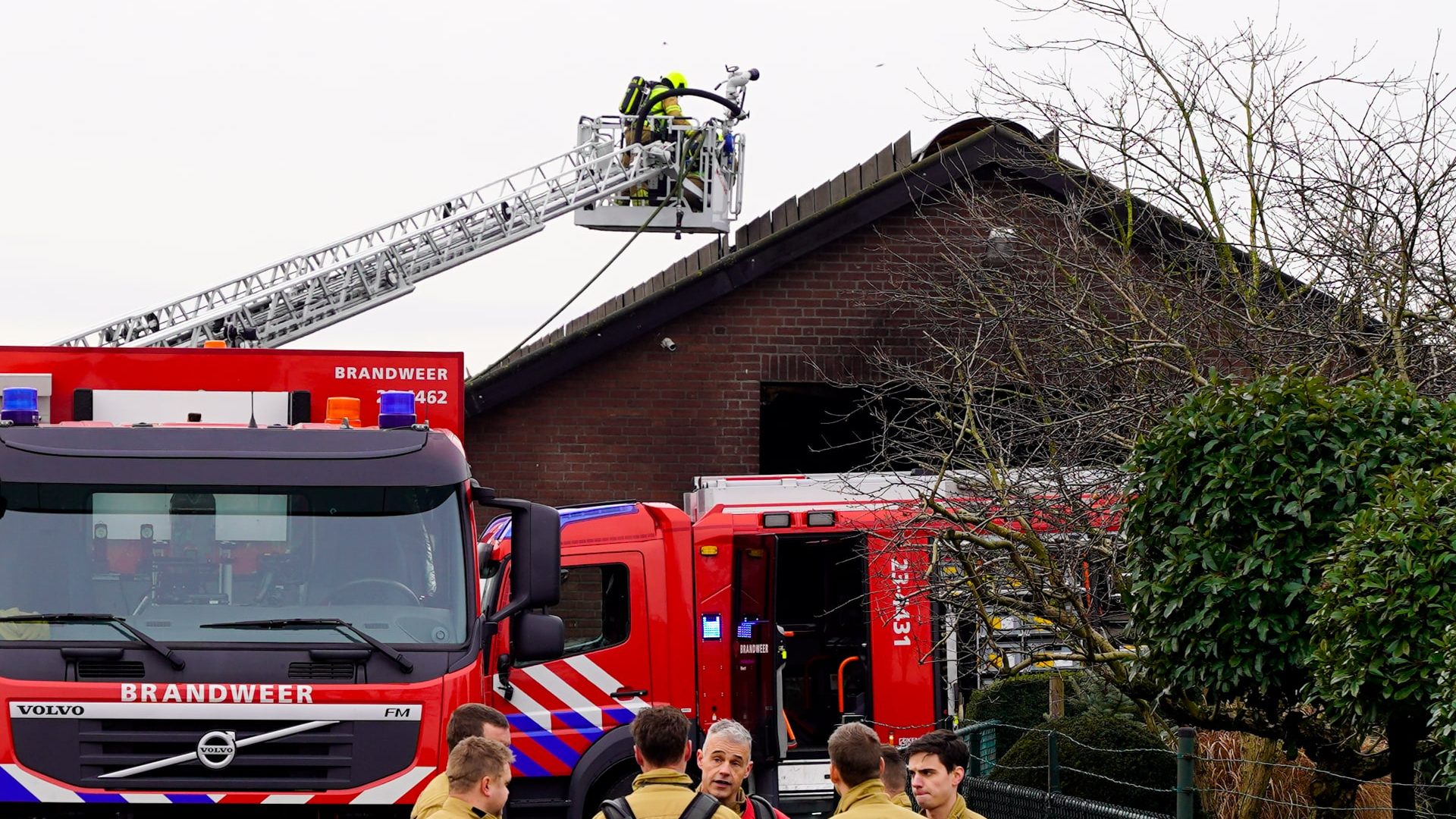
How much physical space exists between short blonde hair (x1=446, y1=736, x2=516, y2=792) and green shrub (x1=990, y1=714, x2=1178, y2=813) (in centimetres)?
559

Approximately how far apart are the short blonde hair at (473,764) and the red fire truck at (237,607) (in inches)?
68.5

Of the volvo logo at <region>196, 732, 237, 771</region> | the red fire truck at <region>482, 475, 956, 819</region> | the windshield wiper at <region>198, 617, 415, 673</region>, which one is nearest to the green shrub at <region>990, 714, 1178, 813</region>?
the red fire truck at <region>482, 475, 956, 819</region>

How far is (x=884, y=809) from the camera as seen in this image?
5234mm

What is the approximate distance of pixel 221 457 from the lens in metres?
7.30

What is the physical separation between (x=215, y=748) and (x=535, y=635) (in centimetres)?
161

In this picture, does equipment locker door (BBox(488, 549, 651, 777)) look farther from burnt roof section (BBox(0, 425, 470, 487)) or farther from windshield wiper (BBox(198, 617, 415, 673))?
windshield wiper (BBox(198, 617, 415, 673))

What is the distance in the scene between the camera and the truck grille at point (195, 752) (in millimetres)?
6789

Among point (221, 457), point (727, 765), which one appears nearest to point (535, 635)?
point (221, 457)

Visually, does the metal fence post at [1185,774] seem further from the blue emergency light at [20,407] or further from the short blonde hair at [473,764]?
the blue emergency light at [20,407]

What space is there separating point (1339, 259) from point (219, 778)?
268 inches

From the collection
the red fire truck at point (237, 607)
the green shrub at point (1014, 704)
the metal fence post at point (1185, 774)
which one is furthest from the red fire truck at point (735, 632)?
the red fire truck at point (237, 607)

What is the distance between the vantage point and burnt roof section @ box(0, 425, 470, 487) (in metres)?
7.21

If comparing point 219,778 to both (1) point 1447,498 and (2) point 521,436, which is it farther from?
(2) point 521,436

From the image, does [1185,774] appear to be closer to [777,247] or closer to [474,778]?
[474,778]
